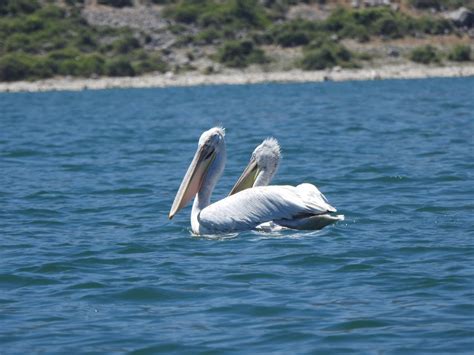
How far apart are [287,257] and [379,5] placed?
134ft

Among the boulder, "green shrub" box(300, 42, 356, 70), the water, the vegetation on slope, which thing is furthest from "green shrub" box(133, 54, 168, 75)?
the water

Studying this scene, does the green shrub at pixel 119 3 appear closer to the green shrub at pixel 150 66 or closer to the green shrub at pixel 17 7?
the green shrub at pixel 17 7

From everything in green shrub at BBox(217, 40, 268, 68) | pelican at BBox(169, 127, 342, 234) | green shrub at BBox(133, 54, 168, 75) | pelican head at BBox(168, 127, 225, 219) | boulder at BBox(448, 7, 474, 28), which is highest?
pelican head at BBox(168, 127, 225, 219)

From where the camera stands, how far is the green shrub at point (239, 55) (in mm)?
38250

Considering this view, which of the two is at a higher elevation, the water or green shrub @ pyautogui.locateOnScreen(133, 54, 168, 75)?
the water

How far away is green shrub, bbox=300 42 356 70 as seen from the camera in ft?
125

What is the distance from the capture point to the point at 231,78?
119 feet

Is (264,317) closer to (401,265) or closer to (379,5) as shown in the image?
(401,265)

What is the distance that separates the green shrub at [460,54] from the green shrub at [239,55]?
6.69 meters

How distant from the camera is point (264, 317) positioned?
17.3 ft

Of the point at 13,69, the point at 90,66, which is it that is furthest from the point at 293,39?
the point at 13,69

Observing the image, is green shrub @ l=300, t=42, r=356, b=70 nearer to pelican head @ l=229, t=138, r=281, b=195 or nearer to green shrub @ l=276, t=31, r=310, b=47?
green shrub @ l=276, t=31, r=310, b=47

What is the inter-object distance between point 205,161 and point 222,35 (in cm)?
3432

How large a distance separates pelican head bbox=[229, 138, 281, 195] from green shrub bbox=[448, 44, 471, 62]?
31.6 m
